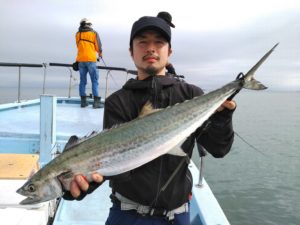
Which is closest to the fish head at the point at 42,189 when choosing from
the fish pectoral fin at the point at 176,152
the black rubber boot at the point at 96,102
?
the fish pectoral fin at the point at 176,152

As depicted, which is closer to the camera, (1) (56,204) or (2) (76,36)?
(1) (56,204)

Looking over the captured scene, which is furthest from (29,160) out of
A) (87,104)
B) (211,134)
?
(87,104)

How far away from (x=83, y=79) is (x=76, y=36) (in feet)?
4.84

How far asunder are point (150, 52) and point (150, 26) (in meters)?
0.22

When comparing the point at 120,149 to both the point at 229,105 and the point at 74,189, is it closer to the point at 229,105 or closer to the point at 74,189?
the point at 74,189

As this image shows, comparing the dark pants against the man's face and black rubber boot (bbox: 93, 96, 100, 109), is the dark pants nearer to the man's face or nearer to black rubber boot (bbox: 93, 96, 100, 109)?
the man's face

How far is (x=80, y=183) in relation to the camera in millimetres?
2170

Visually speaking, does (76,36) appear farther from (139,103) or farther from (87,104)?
(139,103)

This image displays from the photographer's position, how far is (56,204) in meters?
4.84

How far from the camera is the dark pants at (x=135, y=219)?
236 cm

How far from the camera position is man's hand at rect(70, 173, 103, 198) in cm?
217

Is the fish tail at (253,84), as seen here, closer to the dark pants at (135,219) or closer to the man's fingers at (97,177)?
the dark pants at (135,219)

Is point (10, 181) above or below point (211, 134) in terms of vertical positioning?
below

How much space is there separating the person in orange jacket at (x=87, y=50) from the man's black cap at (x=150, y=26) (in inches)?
305
